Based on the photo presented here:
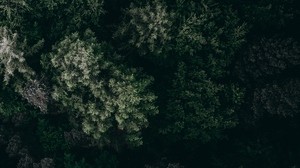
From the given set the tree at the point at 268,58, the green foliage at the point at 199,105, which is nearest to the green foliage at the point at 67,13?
the green foliage at the point at 199,105

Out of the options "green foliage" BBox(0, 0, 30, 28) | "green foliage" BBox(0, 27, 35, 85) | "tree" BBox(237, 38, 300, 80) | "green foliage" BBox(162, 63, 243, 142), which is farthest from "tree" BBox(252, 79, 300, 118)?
"green foliage" BBox(0, 0, 30, 28)

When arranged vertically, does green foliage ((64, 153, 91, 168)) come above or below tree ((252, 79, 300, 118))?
below

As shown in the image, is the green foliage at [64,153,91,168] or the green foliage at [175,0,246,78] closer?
the green foliage at [175,0,246,78]

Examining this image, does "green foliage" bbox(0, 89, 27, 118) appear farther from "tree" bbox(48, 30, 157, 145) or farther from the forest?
"tree" bbox(48, 30, 157, 145)

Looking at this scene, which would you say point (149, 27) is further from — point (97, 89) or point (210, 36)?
point (97, 89)

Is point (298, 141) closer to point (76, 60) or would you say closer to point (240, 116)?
point (240, 116)

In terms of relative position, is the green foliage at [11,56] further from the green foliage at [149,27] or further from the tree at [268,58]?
the tree at [268,58]
